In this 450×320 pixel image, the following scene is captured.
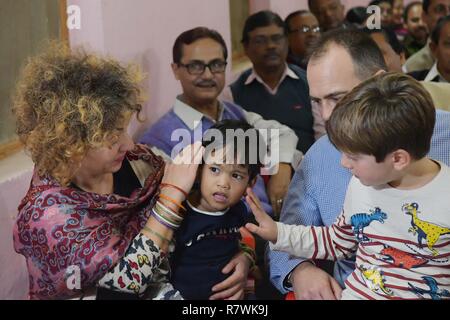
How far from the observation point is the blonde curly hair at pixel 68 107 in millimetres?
1545

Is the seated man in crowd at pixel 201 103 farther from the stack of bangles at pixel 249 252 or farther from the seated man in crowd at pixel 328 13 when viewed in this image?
the seated man in crowd at pixel 328 13

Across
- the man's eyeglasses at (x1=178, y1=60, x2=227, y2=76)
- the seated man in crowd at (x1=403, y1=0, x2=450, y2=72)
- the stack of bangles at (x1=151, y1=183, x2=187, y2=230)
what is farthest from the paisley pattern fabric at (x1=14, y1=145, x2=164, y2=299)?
the seated man in crowd at (x1=403, y1=0, x2=450, y2=72)

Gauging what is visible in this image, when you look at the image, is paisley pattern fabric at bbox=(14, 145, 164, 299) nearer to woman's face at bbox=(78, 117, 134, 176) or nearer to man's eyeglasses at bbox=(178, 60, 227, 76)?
woman's face at bbox=(78, 117, 134, 176)

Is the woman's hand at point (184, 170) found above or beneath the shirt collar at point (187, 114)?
beneath

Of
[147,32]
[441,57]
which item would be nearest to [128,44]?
Result: [147,32]

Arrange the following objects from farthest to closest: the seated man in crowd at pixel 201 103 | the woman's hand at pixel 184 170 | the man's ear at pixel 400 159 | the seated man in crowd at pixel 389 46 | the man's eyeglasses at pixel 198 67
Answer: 1. the seated man in crowd at pixel 389 46
2. the man's eyeglasses at pixel 198 67
3. the seated man in crowd at pixel 201 103
4. the woman's hand at pixel 184 170
5. the man's ear at pixel 400 159

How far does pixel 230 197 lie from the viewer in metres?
1.77

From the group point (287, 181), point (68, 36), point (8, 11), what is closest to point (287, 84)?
point (287, 181)

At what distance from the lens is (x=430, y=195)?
4.52ft

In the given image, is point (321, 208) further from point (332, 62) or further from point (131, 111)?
point (131, 111)

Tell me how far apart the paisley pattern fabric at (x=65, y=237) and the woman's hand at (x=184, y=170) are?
0.50ft

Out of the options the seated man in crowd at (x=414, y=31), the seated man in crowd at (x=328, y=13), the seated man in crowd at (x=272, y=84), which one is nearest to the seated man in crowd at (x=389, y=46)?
the seated man in crowd at (x=272, y=84)

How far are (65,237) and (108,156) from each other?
0.23 meters

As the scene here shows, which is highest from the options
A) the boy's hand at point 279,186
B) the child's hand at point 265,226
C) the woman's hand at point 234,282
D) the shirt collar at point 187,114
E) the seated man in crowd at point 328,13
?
the seated man in crowd at point 328,13
